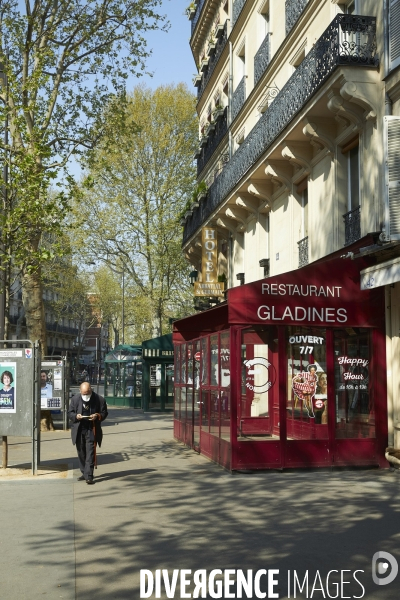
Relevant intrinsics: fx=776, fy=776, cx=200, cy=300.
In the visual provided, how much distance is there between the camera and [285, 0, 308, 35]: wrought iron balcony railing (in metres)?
18.6

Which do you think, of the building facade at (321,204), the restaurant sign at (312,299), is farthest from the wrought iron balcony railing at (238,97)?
the restaurant sign at (312,299)

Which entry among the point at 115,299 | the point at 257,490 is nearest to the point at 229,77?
the point at 257,490

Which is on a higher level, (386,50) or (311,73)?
(311,73)

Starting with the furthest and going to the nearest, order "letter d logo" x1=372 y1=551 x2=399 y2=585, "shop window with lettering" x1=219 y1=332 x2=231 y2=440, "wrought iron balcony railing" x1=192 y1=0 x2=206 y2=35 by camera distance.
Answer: "wrought iron balcony railing" x1=192 y1=0 x2=206 y2=35 < "shop window with lettering" x1=219 y1=332 x2=231 y2=440 < "letter d logo" x1=372 y1=551 x2=399 y2=585

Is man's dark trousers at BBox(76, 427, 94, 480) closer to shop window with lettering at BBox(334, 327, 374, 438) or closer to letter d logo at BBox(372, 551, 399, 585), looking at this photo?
shop window with lettering at BBox(334, 327, 374, 438)

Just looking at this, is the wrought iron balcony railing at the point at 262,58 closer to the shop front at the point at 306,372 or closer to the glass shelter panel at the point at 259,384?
the shop front at the point at 306,372

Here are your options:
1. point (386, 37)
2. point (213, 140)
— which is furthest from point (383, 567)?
point (213, 140)

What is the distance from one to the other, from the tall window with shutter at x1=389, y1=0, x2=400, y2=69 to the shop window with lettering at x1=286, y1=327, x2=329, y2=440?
16.1 ft

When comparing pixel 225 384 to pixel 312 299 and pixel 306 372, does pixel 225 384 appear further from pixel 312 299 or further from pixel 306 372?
pixel 312 299

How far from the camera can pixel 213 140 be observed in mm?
30281

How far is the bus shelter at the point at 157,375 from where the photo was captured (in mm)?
32728

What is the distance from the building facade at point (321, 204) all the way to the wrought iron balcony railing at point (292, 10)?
0.17 ft

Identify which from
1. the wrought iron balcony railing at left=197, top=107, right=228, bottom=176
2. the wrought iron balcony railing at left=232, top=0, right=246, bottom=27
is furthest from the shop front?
the wrought iron balcony railing at left=197, top=107, right=228, bottom=176

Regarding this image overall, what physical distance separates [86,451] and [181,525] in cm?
389
